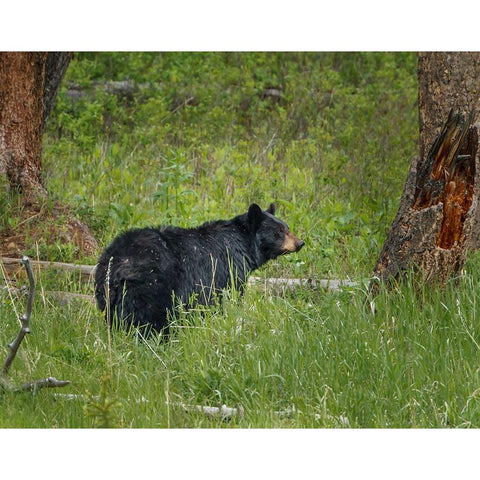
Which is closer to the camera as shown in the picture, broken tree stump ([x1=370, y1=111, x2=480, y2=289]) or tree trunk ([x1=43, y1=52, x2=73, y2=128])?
broken tree stump ([x1=370, y1=111, x2=480, y2=289])

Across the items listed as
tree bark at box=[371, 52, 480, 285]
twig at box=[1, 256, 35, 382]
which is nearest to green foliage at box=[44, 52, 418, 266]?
tree bark at box=[371, 52, 480, 285]

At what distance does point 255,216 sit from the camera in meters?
7.97

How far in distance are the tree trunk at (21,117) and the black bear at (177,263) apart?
2296mm

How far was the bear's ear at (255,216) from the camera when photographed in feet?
25.9

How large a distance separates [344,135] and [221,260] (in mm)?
5410

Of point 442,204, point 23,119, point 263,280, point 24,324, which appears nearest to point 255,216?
point 263,280

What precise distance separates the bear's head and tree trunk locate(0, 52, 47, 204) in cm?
254

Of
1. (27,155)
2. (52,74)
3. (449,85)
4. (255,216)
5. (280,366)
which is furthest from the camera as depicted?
(52,74)

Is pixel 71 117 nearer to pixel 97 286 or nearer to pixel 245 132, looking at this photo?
pixel 245 132

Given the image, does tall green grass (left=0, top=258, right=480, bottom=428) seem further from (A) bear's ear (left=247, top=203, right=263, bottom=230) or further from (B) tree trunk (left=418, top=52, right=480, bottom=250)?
(B) tree trunk (left=418, top=52, right=480, bottom=250)

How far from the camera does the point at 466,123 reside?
6.50 metres

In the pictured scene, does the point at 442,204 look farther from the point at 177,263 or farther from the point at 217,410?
the point at 217,410

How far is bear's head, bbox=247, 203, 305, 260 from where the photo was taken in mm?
8047

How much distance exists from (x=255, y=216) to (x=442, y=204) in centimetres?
211
